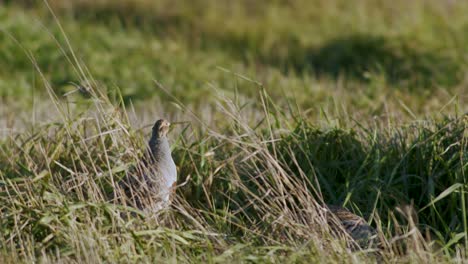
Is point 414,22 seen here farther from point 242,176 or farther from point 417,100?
point 242,176

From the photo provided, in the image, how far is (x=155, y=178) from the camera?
469 centimetres

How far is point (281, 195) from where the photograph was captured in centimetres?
459

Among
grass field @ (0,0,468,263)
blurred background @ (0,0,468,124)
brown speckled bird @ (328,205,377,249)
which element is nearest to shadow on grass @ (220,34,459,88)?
blurred background @ (0,0,468,124)

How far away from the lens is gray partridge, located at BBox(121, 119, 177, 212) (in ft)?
15.2

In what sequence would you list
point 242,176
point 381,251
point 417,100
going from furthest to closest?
1. point 417,100
2. point 242,176
3. point 381,251

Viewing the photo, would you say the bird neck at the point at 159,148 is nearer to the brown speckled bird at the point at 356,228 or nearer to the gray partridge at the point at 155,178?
the gray partridge at the point at 155,178

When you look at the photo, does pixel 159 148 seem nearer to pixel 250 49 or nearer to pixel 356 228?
pixel 356 228

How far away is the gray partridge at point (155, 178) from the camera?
4629 mm

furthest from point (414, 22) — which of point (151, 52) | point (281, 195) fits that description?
point (281, 195)

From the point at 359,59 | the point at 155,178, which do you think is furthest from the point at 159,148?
the point at 359,59

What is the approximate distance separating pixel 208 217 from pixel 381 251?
1.02 m

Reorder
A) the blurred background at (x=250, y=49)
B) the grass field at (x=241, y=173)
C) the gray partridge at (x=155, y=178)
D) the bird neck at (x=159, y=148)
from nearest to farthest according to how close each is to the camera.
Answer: the grass field at (x=241, y=173), the gray partridge at (x=155, y=178), the bird neck at (x=159, y=148), the blurred background at (x=250, y=49)

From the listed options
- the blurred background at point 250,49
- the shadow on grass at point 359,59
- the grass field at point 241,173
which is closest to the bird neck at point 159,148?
the grass field at point 241,173

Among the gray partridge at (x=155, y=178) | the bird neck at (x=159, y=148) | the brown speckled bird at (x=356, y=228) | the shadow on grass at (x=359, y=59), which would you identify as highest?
the bird neck at (x=159, y=148)
